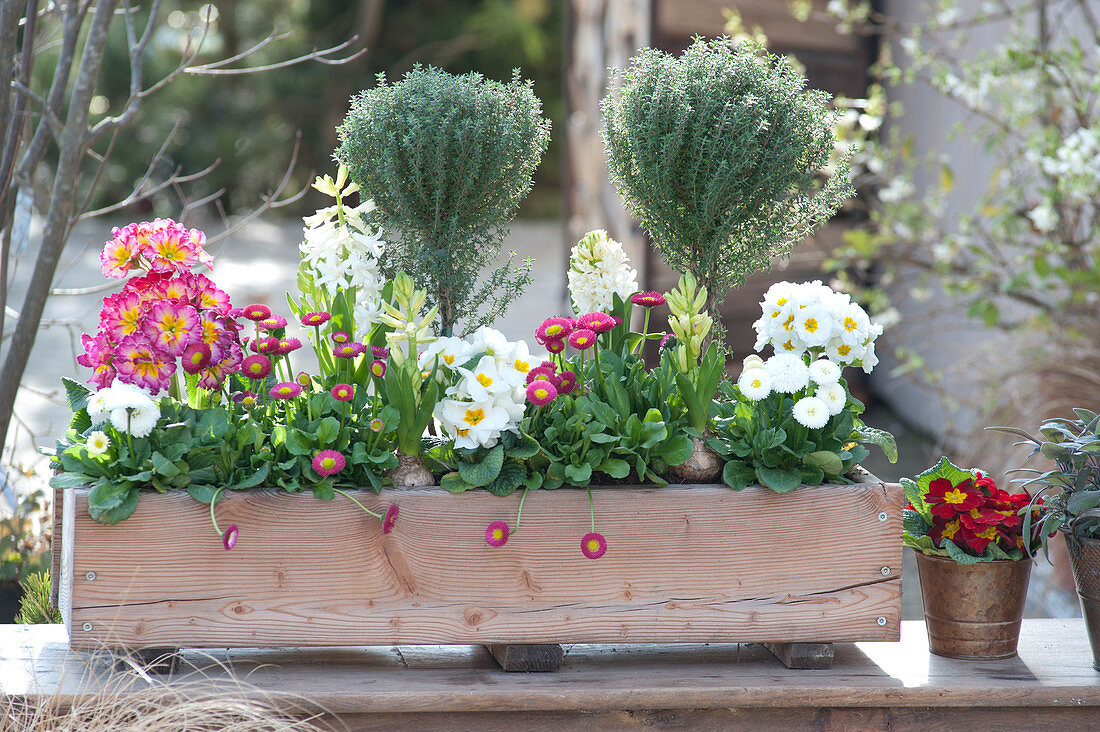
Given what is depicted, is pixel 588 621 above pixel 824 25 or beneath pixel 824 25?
beneath

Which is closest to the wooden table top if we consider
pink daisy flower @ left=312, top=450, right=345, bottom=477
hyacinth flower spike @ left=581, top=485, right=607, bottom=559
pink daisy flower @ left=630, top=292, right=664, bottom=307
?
hyacinth flower spike @ left=581, top=485, right=607, bottom=559

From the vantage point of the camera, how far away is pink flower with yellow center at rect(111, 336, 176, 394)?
133cm

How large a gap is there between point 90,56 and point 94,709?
1.00 meters

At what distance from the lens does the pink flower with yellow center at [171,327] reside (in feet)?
4.37

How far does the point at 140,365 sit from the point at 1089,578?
1.26 meters

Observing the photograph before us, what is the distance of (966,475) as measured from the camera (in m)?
1.49

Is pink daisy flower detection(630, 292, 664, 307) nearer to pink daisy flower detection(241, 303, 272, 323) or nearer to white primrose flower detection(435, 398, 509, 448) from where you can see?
white primrose flower detection(435, 398, 509, 448)

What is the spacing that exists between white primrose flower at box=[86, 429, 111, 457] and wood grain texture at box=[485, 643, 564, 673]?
552 mm

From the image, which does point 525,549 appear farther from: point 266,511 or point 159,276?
point 159,276

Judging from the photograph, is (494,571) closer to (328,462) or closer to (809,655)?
(328,462)

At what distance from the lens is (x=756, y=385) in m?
1.37

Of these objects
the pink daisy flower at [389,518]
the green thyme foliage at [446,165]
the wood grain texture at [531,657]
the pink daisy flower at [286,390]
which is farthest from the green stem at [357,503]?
the green thyme foliage at [446,165]

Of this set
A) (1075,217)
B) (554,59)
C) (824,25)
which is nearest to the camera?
(1075,217)

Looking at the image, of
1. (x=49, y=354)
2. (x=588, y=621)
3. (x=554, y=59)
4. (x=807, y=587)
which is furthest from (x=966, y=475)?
(x=554, y=59)
